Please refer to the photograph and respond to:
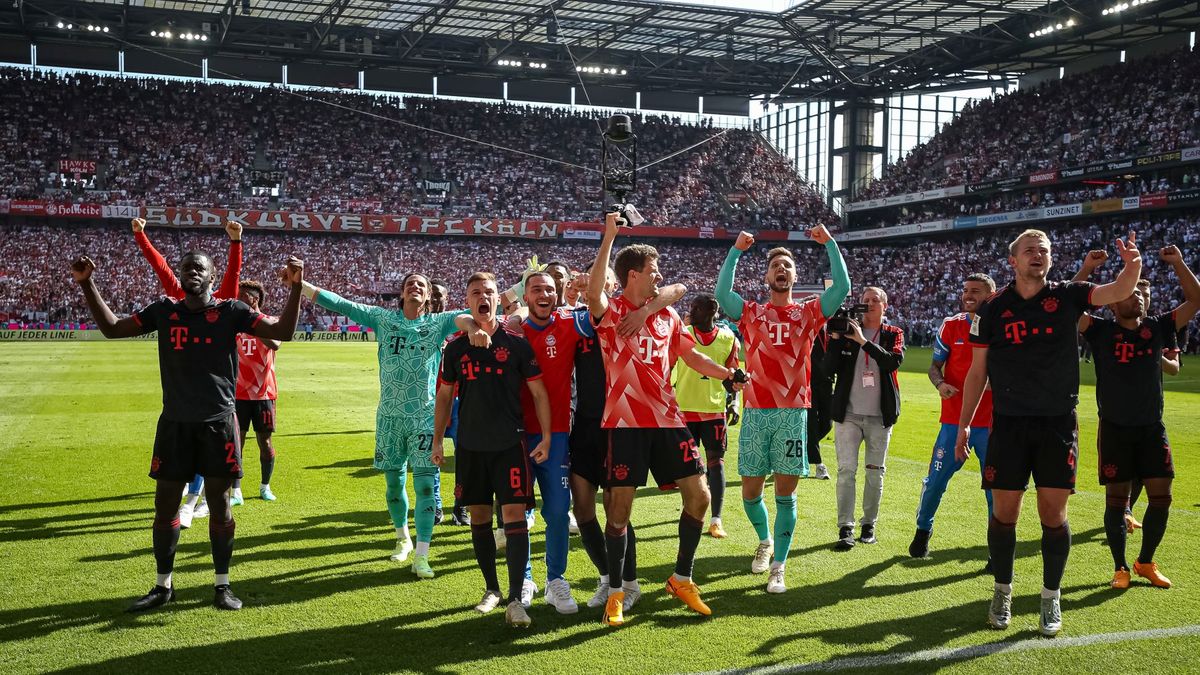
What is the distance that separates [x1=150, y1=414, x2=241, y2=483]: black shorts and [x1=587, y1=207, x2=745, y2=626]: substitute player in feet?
7.94

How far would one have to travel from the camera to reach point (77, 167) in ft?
166

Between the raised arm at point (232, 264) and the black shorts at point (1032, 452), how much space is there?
4.95 meters

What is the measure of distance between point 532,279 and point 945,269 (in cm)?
5014

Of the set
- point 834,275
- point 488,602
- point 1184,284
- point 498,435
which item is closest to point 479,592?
point 488,602

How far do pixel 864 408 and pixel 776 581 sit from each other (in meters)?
1.99

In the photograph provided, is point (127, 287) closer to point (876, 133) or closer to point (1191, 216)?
point (876, 133)

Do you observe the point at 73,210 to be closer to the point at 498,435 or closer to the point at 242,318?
the point at 242,318

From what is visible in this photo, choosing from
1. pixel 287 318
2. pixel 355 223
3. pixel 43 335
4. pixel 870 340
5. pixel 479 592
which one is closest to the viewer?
pixel 287 318

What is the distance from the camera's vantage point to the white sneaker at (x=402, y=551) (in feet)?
24.7

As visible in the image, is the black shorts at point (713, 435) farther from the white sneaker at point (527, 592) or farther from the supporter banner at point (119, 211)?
the supporter banner at point (119, 211)

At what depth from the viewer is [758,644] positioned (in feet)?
18.3

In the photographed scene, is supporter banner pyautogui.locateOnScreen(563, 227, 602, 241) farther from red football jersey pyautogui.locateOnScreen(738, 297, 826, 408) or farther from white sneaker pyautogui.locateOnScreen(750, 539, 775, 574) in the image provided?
red football jersey pyautogui.locateOnScreen(738, 297, 826, 408)

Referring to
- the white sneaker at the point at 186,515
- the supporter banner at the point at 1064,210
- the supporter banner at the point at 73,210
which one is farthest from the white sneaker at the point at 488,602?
the supporter banner at the point at 73,210

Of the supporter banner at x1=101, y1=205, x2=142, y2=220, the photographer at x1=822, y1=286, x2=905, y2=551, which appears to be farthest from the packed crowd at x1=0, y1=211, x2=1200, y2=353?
the photographer at x1=822, y1=286, x2=905, y2=551
